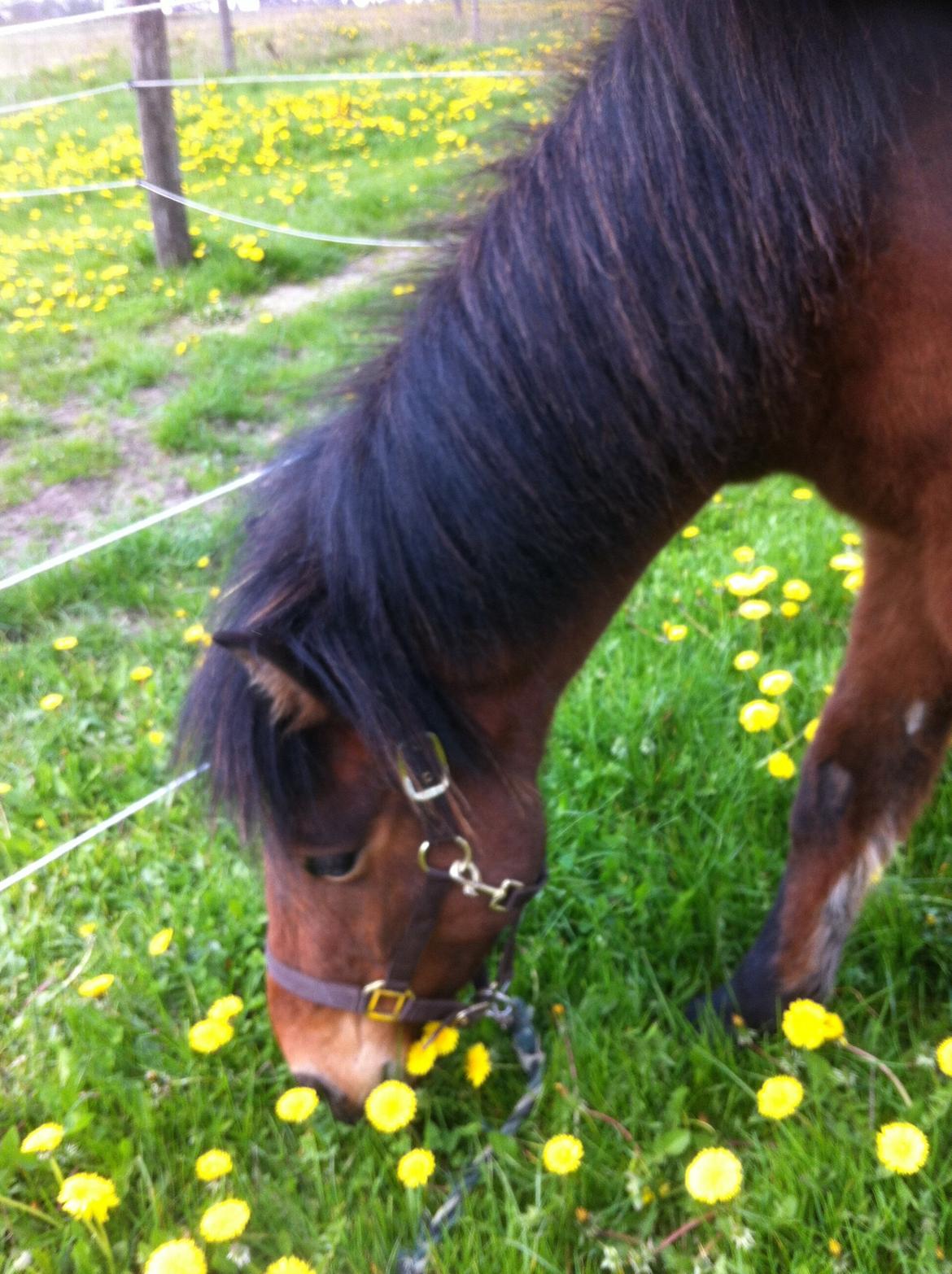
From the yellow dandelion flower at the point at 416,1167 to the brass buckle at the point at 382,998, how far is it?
7.7 inches

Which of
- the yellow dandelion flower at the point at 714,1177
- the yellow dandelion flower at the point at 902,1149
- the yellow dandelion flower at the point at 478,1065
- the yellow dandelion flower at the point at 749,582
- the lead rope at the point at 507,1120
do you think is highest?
the yellow dandelion flower at the point at 749,582

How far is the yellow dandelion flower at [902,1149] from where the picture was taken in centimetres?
126

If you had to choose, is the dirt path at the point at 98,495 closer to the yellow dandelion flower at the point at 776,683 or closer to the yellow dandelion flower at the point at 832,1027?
the yellow dandelion flower at the point at 776,683

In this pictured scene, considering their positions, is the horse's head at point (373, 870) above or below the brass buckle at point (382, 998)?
Answer: above

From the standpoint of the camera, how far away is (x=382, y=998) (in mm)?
1499

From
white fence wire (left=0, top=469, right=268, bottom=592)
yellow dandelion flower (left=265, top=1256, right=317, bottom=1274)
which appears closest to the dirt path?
white fence wire (left=0, top=469, right=268, bottom=592)

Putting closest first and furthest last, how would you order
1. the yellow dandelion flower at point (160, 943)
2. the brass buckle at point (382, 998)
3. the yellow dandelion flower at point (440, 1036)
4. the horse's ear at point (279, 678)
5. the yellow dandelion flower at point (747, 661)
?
the horse's ear at point (279, 678)
the brass buckle at point (382, 998)
the yellow dandelion flower at point (440, 1036)
the yellow dandelion flower at point (160, 943)
the yellow dandelion flower at point (747, 661)

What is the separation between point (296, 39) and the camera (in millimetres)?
5012

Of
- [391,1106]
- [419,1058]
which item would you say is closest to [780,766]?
[419,1058]

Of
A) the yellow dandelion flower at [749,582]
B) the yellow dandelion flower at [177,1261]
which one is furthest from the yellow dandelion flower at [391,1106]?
the yellow dandelion flower at [749,582]

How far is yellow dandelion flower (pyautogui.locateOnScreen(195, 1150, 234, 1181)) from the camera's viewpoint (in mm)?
1447

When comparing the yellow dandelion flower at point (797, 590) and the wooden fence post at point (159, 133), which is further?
the wooden fence post at point (159, 133)

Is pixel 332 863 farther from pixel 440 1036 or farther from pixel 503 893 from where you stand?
pixel 440 1036

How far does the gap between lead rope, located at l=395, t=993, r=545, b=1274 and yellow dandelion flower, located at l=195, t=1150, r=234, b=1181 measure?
29 cm
